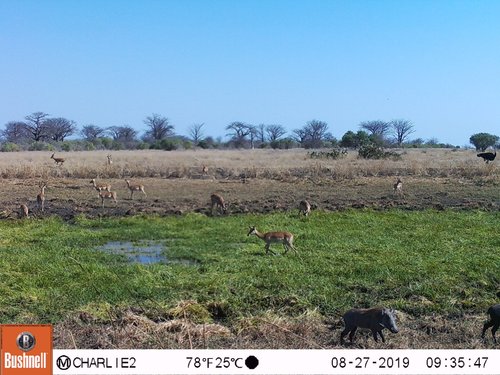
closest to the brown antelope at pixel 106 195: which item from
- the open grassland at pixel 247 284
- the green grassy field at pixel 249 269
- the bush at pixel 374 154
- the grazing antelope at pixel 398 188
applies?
the green grassy field at pixel 249 269

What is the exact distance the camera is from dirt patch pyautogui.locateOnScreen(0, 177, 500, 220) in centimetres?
2025

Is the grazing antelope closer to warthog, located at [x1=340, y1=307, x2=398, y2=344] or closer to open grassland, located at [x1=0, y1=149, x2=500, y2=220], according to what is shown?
open grassland, located at [x1=0, y1=149, x2=500, y2=220]

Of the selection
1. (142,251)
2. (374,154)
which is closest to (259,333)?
(142,251)

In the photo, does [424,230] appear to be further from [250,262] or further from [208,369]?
[208,369]

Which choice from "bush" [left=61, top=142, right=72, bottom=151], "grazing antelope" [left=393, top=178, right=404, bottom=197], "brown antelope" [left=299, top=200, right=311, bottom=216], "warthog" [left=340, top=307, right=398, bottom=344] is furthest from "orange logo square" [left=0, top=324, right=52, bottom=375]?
"bush" [left=61, top=142, right=72, bottom=151]

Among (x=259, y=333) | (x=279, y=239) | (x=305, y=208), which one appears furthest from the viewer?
(x=305, y=208)

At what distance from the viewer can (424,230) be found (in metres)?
15.6

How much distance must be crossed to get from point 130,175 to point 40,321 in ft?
72.2

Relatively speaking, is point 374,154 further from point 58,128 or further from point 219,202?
point 58,128

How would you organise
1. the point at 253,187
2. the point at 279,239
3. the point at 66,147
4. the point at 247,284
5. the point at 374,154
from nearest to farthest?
the point at 247,284, the point at 279,239, the point at 253,187, the point at 374,154, the point at 66,147

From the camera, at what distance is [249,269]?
1120 centimetres

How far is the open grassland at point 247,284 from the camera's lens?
23.3 ft

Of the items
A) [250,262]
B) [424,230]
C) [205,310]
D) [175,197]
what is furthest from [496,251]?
[175,197]

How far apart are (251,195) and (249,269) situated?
12734 mm
